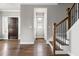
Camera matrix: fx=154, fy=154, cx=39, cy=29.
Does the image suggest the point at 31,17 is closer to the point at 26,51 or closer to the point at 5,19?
the point at 26,51

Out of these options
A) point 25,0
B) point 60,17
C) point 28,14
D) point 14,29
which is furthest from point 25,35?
point 25,0

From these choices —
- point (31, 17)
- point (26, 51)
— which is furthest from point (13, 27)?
point (26, 51)

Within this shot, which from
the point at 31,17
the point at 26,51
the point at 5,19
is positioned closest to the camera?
the point at 26,51

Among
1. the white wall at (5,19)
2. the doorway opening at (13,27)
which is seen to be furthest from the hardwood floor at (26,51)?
the white wall at (5,19)

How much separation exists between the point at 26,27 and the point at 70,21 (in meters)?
4.64

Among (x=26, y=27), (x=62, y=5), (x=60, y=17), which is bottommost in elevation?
(x=26, y=27)

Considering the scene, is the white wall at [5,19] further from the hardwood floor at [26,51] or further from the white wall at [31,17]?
the hardwood floor at [26,51]

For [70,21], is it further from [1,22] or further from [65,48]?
[1,22]

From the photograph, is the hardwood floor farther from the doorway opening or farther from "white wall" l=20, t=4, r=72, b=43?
the doorway opening

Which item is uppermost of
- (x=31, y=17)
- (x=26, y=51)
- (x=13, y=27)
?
(x=31, y=17)

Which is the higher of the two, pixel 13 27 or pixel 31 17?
pixel 31 17

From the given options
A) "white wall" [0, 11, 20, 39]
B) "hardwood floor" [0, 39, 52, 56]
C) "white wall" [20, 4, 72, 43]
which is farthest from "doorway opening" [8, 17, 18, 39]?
"hardwood floor" [0, 39, 52, 56]

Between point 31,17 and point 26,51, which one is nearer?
point 26,51

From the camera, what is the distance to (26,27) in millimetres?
10188
